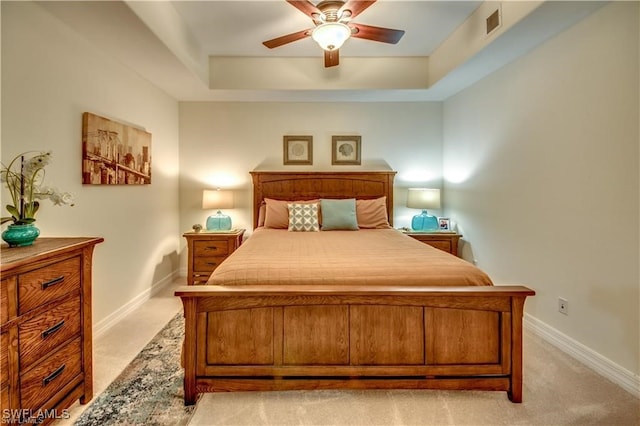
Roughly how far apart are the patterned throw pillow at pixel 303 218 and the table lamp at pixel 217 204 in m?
0.87

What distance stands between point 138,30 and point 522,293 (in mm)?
3042

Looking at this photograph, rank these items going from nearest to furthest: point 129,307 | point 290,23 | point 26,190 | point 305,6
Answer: point 26,190 < point 305,6 < point 290,23 < point 129,307

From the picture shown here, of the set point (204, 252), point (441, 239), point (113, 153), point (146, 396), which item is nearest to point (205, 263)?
point (204, 252)

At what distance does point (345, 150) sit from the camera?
434cm

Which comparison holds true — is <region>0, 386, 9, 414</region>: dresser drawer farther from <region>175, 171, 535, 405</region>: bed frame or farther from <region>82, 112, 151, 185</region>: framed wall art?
<region>82, 112, 151, 185</region>: framed wall art

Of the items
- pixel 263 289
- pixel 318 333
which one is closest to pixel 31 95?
pixel 263 289

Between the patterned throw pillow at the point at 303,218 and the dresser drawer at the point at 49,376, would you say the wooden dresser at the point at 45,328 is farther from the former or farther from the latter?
the patterned throw pillow at the point at 303,218

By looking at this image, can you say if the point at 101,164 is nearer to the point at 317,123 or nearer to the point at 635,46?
the point at 317,123

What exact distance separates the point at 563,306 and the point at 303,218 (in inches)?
95.9

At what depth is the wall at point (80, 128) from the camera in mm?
1945

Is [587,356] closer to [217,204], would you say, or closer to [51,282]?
[51,282]

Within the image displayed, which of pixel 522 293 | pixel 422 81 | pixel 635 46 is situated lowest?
pixel 522 293

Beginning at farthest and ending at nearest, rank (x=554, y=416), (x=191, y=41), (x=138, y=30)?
(x=191, y=41)
(x=138, y=30)
(x=554, y=416)

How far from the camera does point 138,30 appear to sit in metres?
2.34
